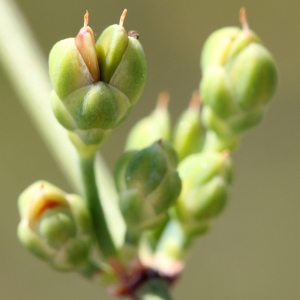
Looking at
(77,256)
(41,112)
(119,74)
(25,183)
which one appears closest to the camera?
(119,74)

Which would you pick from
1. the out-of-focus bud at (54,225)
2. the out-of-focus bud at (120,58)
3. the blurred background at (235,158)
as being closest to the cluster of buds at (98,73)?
the out-of-focus bud at (120,58)

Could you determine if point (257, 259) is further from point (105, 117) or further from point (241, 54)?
point (105, 117)

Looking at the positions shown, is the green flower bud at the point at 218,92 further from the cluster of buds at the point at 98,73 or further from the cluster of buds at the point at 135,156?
the cluster of buds at the point at 98,73

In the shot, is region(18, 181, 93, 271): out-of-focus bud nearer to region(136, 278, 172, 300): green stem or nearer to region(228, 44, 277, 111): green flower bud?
region(136, 278, 172, 300): green stem

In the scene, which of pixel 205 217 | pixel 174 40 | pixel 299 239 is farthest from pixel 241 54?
pixel 299 239

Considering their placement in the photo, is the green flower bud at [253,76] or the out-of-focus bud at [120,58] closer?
the out-of-focus bud at [120,58]

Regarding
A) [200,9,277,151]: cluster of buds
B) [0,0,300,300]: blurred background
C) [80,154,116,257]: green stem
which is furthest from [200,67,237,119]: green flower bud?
[0,0,300,300]: blurred background

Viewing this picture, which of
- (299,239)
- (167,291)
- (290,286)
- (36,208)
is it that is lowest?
(290,286)
